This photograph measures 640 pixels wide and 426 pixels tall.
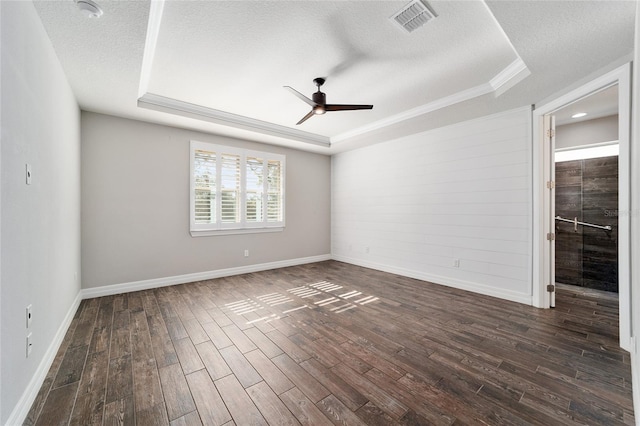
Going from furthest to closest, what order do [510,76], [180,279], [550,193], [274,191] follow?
[274,191] < [180,279] < [550,193] < [510,76]

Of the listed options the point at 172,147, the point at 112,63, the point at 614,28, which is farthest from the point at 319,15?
the point at 172,147

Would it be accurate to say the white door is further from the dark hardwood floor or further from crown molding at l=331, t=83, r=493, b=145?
crown molding at l=331, t=83, r=493, b=145

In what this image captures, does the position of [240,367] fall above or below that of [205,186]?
below

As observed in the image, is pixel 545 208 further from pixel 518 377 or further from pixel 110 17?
pixel 110 17

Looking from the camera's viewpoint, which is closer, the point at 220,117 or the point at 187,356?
the point at 187,356

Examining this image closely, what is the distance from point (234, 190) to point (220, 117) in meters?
1.37

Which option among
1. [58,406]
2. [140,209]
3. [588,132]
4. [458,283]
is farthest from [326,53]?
[588,132]

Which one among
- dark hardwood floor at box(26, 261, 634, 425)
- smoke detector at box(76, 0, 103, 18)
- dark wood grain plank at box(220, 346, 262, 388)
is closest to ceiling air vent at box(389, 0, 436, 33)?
smoke detector at box(76, 0, 103, 18)

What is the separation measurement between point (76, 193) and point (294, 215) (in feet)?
12.0

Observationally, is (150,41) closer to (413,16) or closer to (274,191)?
(413,16)

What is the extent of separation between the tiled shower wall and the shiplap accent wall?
1.70m

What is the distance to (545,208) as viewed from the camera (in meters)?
3.37

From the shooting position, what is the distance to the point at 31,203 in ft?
5.98

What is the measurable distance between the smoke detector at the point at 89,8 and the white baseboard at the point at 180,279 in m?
3.44
